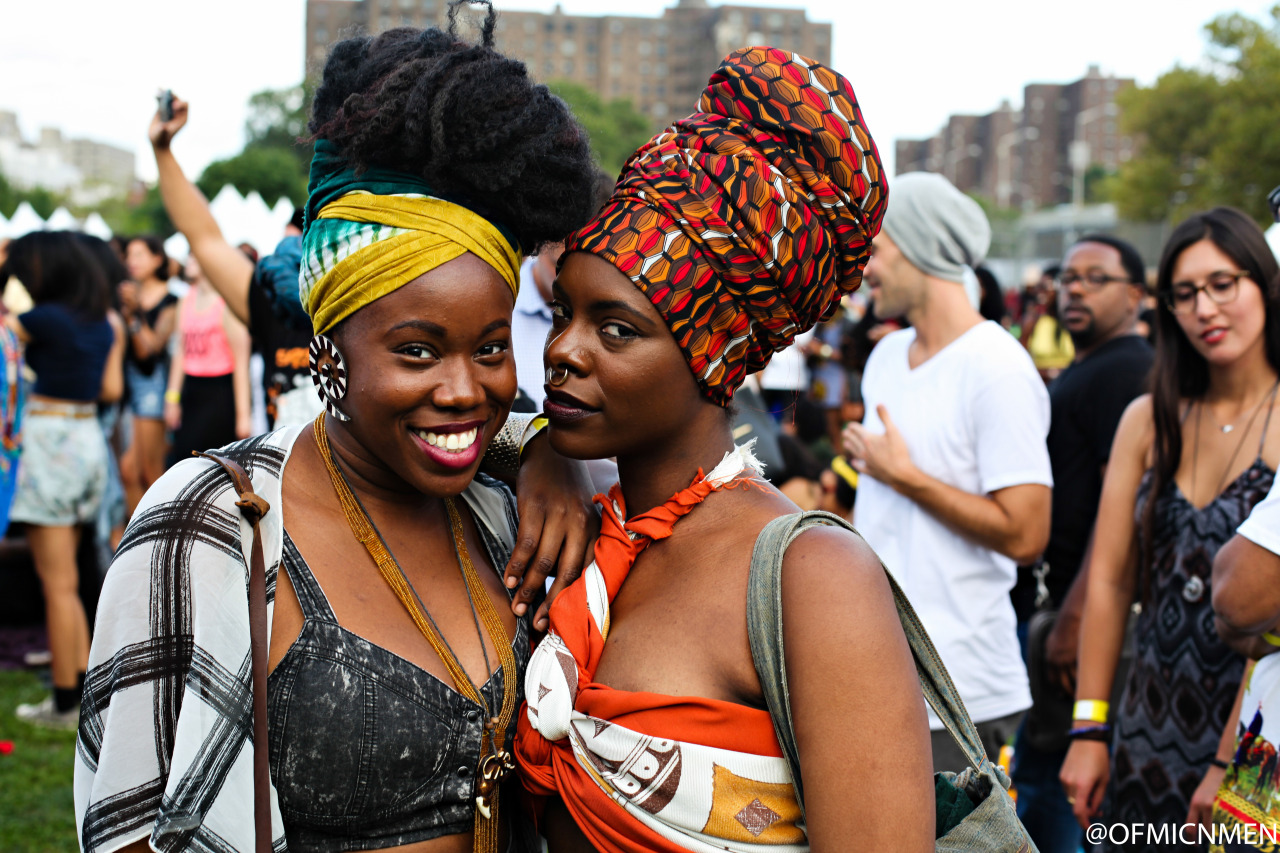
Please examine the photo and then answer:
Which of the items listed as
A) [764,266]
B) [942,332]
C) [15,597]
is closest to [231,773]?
[764,266]

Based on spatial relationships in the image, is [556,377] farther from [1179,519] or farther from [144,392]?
[144,392]

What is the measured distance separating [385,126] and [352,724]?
995 millimetres

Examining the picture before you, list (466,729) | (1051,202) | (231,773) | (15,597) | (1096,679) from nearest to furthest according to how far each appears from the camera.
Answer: (231,773) < (466,729) < (1096,679) < (15,597) < (1051,202)

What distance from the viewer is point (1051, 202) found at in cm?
10625

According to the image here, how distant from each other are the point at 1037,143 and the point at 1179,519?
116 metres

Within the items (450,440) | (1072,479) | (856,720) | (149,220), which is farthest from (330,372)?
(149,220)

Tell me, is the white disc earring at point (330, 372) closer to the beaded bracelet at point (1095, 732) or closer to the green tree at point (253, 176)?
the beaded bracelet at point (1095, 732)

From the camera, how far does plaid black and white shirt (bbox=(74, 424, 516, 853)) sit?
5.14 feet

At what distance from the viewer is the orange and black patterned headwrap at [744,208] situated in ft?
A: 5.78

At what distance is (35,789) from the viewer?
498 centimetres

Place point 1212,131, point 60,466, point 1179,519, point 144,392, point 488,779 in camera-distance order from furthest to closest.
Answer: point 1212,131 → point 144,392 → point 60,466 → point 1179,519 → point 488,779

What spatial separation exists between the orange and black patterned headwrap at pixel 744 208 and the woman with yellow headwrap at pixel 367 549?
0.60 feet

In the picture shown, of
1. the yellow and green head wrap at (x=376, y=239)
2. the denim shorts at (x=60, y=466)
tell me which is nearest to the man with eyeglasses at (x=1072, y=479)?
the yellow and green head wrap at (x=376, y=239)

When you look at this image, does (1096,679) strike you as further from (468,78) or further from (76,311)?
(76,311)
